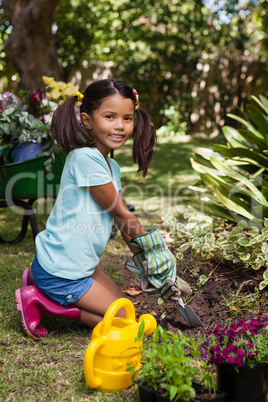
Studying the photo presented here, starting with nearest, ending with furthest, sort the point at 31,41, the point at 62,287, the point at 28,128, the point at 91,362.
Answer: the point at 91,362
the point at 62,287
the point at 28,128
the point at 31,41

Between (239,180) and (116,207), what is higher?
(116,207)

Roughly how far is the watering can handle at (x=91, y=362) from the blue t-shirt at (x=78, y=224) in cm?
55

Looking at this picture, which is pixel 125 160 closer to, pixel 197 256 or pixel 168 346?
pixel 197 256

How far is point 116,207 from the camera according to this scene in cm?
244

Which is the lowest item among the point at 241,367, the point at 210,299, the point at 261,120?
the point at 210,299

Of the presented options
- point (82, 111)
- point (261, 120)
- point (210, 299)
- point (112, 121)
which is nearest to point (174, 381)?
point (210, 299)

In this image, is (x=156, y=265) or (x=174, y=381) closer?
(x=174, y=381)

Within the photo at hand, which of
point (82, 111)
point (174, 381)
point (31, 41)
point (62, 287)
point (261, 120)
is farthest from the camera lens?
point (31, 41)

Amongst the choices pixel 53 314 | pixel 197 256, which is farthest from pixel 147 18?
pixel 53 314

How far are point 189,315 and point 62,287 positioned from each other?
0.74 meters

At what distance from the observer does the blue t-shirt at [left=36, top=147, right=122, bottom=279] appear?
2428 millimetres

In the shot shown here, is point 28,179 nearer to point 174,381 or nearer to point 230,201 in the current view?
point 230,201

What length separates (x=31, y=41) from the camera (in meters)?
7.57

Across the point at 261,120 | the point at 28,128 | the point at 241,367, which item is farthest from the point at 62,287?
the point at 261,120
